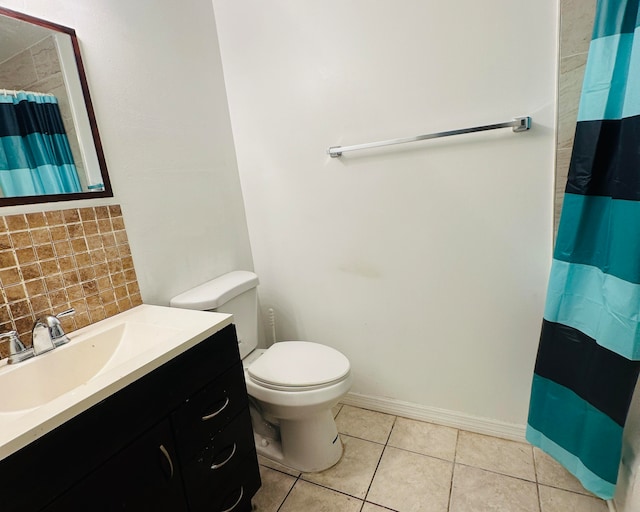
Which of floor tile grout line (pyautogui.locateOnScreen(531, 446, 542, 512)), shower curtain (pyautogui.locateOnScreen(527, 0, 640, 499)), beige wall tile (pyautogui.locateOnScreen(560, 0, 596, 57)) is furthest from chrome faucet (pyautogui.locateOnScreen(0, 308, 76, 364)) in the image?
beige wall tile (pyautogui.locateOnScreen(560, 0, 596, 57))

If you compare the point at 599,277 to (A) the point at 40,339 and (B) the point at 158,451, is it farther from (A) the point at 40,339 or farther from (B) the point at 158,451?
(A) the point at 40,339

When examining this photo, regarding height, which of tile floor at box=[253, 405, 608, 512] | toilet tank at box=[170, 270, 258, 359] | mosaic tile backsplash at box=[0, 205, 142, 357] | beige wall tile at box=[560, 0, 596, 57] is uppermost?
beige wall tile at box=[560, 0, 596, 57]

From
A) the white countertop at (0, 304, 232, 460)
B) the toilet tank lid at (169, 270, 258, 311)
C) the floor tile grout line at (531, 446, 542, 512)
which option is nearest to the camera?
the white countertop at (0, 304, 232, 460)

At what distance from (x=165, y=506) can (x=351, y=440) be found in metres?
0.93

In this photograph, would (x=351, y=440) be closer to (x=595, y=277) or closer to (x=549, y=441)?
(x=549, y=441)

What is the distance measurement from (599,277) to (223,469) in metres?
1.31

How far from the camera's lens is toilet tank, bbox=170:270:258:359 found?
1.34 meters

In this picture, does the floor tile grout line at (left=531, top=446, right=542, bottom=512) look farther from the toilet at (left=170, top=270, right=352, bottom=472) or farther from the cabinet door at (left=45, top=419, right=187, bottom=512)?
the cabinet door at (left=45, top=419, right=187, bottom=512)

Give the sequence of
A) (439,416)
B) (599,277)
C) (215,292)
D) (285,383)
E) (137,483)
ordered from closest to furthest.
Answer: (137,483)
(599,277)
(285,383)
(215,292)
(439,416)

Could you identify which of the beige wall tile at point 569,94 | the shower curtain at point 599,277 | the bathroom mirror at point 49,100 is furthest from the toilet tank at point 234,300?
the beige wall tile at point 569,94

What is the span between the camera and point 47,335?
965mm

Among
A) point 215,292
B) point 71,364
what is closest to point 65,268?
point 71,364

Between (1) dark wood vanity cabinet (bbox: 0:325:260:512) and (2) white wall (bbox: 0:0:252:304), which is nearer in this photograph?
(1) dark wood vanity cabinet (bbox: 0:325:260:512)

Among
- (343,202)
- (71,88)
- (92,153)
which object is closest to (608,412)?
(343,202)
